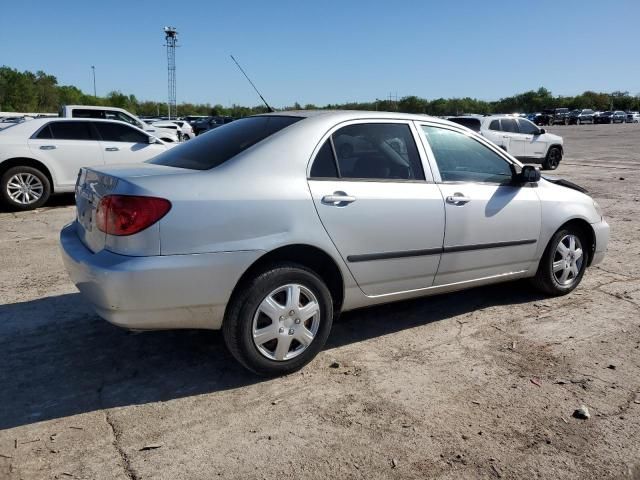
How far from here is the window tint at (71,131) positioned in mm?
9734

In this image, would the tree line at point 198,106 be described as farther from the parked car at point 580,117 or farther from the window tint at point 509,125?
the window tint at point 509,125

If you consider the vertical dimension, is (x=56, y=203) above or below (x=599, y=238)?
below

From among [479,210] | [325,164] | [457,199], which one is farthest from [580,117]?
[325,164]

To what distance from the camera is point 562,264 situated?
4992 millimetres

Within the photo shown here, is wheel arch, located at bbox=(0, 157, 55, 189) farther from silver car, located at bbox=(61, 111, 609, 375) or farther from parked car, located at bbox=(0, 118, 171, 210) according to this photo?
silver car, located at bbox=(61, 111, 609, 375)

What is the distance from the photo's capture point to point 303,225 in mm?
3422

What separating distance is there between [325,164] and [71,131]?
7.73m

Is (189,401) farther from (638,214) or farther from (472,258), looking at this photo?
(638,214)

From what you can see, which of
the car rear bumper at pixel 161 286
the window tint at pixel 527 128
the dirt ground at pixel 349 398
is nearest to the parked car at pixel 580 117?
the window tint at pixel 527 128

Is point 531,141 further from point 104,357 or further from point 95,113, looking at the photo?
point 104,357

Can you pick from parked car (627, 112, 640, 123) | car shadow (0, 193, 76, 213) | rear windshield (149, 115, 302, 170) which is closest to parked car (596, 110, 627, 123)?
parked car (627, 112, 640, 123)

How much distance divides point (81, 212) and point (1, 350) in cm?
113

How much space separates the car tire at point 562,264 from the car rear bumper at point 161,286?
112 inches

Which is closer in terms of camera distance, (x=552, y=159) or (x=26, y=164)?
(x=26, y=164)
